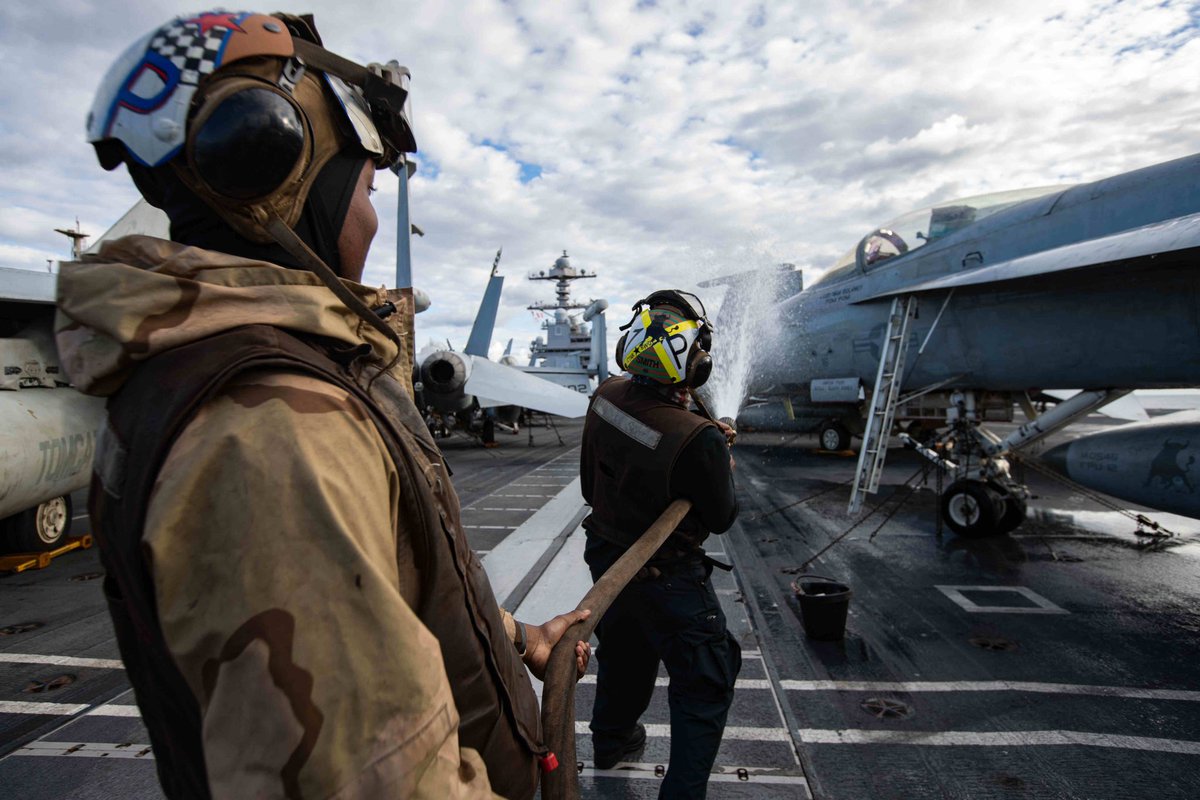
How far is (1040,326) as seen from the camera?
21.2 ft

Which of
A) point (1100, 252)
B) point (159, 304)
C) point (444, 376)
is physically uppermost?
point (1100, 252)

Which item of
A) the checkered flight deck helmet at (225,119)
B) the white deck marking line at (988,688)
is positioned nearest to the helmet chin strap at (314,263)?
the checkered flight deck helmet at (225,119)

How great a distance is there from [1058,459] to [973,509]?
104 centimetres

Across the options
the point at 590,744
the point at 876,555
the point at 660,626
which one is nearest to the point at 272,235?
the point at 660,626

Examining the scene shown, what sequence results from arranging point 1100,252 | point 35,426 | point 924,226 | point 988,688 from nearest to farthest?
1. point 988,688
2. point 1100,252
3. point 35,426
4. point 924,226

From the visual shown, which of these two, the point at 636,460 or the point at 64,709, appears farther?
the point at 64,709

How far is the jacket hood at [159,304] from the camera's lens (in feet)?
2.56

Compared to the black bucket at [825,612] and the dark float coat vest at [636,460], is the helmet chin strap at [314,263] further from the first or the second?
the black bucket at [825,612]

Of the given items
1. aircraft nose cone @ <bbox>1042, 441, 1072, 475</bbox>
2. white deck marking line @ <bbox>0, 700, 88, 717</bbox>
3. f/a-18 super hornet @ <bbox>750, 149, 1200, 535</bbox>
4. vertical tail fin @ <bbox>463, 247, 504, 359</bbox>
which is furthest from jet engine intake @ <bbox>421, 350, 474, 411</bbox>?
aircraft nose cone @ <bbox>1042, 441, 1072, 475</bbox>

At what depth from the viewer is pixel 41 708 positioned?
3541 millimetres

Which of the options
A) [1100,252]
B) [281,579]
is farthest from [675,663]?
[1100,252]

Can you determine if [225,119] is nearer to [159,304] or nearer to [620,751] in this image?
[159,304]

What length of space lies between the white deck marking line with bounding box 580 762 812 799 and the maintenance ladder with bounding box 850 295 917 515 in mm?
4840

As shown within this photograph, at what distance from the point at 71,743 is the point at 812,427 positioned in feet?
56.4
